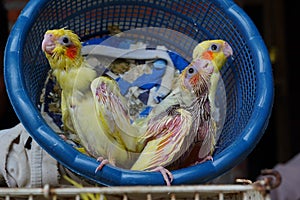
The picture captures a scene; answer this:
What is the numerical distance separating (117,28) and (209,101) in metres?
0.30

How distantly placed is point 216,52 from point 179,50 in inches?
6.7

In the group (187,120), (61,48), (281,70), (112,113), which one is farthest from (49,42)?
(281,70)

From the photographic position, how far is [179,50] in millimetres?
1206

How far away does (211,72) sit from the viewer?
103cm

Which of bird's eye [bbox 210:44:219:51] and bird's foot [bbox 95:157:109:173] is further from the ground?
bird's eye [bbox 210:44:219:51]

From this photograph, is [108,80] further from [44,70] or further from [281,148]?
[281,148]

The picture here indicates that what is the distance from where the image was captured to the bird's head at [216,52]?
104 cm

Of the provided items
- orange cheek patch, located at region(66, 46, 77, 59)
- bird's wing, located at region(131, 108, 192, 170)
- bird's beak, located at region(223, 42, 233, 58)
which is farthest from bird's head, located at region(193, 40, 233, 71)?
orange cheek patch, located at region(66, 46, 77, 59)

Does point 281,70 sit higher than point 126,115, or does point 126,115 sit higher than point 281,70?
point 281,70

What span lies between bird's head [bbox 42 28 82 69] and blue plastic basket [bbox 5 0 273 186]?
4 cm

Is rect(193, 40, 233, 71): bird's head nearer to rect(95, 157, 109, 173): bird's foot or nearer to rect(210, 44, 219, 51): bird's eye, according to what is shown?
rect(210, 44, 219, 51): bird's eye

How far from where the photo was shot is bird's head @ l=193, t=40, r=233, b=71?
1.04 metres

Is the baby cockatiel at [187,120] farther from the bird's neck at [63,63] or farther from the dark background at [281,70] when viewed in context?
the dark background at [281,70]

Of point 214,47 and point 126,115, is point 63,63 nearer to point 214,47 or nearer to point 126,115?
point 126,115
